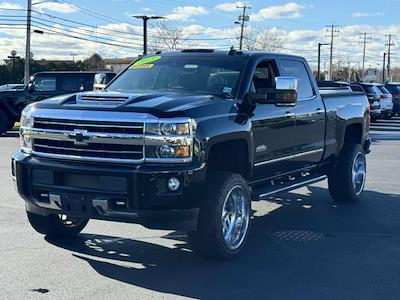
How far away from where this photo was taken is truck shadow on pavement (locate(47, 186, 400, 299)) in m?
5.29

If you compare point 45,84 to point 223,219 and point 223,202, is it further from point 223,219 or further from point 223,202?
point 223,202

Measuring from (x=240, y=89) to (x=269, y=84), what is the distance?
89 cm

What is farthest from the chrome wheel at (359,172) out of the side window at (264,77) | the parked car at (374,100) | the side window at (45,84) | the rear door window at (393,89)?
the rear door window at (393,89)

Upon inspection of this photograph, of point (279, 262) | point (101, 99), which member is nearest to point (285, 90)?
point (279, 262)

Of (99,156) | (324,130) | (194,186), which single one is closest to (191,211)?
(194,186)

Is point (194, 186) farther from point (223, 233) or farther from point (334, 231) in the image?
point (334, 231)

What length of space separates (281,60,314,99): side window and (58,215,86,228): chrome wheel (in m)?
3.02

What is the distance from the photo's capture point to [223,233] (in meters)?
6.00

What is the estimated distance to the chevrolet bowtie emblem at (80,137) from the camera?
563 cm

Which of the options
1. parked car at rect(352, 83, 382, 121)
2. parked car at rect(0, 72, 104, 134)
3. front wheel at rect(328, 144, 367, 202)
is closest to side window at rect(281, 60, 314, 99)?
front wheel at rect(328, 144, 367, 202)

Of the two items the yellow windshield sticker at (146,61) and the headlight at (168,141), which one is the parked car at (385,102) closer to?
the yellow windshield sticker at (146,61)

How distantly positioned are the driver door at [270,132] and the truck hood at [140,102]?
0.55m

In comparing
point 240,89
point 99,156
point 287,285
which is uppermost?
point 240,89

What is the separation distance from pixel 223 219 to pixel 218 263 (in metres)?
0.41
